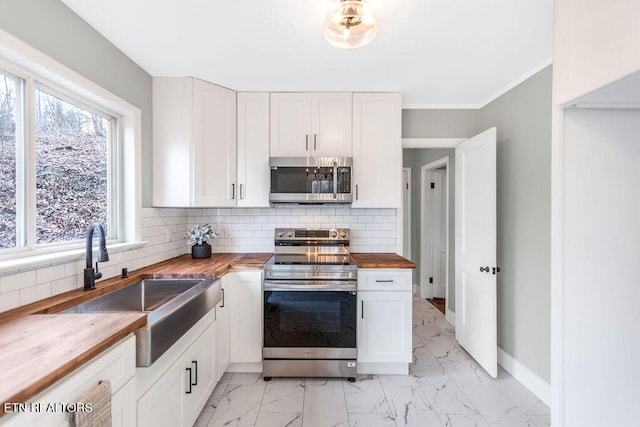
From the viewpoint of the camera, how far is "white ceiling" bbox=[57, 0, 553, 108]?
1558 mm

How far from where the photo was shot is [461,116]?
117 inches

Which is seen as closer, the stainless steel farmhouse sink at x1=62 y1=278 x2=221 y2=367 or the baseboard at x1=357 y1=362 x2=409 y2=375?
the stainless steel farmhouse sink at x1=62 y1=278 x2=221 y2=367

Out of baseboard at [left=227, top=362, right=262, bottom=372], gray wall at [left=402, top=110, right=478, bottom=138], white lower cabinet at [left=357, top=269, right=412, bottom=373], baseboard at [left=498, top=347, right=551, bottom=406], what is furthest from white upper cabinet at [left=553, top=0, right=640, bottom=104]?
baseboard at [left=227, top=362, right=262, bottom=372]

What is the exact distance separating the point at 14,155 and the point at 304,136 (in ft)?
6.13

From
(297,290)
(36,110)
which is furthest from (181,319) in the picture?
(36,110)

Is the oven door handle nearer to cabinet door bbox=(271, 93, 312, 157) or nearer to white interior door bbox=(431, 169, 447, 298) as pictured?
cabinet door bbox=(271, 93, 312, 157)

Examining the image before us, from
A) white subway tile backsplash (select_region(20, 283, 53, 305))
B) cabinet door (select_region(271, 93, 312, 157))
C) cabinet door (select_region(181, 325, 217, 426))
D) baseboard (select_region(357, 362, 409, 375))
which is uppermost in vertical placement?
cabinet door (select_region(271, 93, 312, 157))

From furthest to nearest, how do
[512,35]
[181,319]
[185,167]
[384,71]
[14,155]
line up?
Result: 1. [185,167]
2. [384,71]
3. [512,35]
4. [181,319]
5. [14,155]

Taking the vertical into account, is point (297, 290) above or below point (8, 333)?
below

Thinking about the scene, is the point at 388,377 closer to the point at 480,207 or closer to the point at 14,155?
the point at 480,207

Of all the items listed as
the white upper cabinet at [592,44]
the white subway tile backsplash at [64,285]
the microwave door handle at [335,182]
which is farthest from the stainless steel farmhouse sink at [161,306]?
the white upper cabinet at [592,44]

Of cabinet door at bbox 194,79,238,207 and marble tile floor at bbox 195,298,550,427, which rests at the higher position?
cabinet door at bbox 194,79,238,207

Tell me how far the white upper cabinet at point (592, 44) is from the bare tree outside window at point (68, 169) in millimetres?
2424

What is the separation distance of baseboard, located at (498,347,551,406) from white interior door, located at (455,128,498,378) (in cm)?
17
